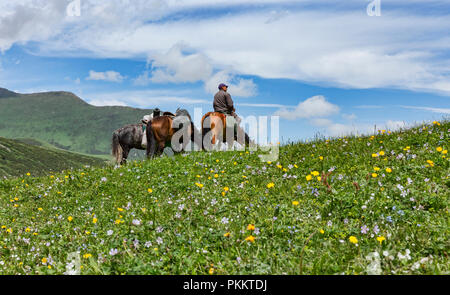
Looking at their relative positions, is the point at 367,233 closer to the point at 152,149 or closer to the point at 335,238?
the point at 335,238

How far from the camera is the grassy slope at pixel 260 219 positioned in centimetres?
471

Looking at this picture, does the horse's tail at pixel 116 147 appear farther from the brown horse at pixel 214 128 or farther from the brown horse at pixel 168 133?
the brown horse at pixel 214 128

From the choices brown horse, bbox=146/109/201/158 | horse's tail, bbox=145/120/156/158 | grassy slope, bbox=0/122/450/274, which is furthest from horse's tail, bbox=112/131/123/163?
grassy slope, bbox=0/122/450/274

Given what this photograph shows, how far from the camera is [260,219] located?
19.7 feet

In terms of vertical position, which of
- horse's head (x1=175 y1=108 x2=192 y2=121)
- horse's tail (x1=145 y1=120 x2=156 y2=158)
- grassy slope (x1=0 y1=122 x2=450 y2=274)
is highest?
horse's head (x1=175 y1=108 x2=192 y2=121)

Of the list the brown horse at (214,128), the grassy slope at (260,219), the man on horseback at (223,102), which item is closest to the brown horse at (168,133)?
the brown horse at (214,128)

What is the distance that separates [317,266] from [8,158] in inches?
8396

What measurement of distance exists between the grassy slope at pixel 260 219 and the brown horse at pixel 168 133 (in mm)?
8838

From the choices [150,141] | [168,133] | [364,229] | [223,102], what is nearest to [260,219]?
[364,229]

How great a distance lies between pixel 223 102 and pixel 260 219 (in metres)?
13.2

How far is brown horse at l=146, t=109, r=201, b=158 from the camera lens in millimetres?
20281

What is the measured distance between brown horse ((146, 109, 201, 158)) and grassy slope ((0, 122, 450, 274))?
29.0ft

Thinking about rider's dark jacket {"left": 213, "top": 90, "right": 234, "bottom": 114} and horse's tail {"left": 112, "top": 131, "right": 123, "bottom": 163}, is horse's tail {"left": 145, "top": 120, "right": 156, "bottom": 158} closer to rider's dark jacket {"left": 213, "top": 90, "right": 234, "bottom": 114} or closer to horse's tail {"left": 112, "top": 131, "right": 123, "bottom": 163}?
rider's dark jacket {"left": 213, "top": 90, "right": 234, "bottom": 114}

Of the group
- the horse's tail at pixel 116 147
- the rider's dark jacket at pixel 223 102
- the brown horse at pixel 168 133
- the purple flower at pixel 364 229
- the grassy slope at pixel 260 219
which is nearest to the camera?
the grassy slope at pixel 260 219
